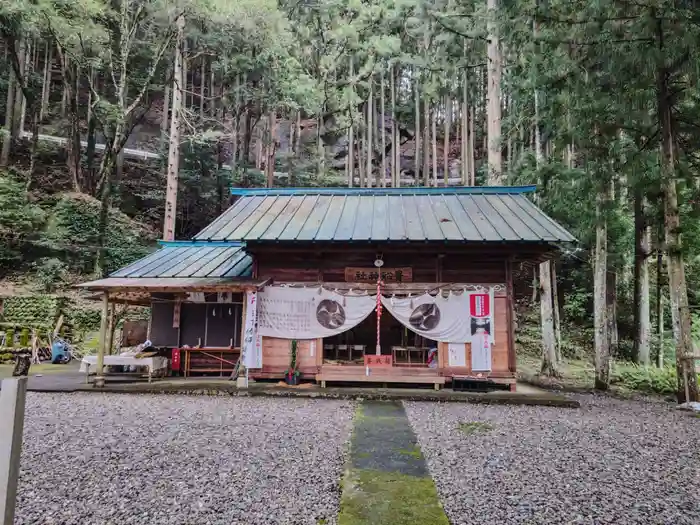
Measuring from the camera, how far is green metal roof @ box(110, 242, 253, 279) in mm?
9477

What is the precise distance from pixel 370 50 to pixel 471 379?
60.7 feet

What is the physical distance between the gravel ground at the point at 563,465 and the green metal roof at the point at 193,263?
540 centimetres

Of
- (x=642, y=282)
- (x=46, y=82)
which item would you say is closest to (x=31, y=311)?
(x=46, y=82)

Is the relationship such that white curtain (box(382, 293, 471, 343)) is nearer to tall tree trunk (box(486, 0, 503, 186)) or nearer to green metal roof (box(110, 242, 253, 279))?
green metal roof (box(110, 242, 253, 279))

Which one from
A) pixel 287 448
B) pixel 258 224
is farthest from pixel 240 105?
pixel 287 448

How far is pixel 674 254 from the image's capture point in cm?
792

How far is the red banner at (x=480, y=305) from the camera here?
27.8 feet

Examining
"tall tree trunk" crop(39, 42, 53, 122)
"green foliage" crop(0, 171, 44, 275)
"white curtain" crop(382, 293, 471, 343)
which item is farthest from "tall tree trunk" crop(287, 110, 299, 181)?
"white curtain" crop(382, 293, 471, 343)

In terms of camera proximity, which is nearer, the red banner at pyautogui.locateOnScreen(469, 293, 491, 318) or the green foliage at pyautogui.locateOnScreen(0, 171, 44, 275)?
the red banner at pyautogui.locateOnScreen(469, 293, 491, 318)

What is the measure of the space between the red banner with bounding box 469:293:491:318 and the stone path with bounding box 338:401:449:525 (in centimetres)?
337

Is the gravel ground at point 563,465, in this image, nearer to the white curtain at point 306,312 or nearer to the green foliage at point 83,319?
the white curtain at point 306,312

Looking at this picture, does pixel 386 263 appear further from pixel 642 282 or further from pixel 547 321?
pixel 642 282

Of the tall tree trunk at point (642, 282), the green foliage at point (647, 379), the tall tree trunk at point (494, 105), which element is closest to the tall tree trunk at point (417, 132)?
the tall tree trunk at point (494, 105)

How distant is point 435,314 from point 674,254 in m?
4.72
